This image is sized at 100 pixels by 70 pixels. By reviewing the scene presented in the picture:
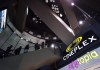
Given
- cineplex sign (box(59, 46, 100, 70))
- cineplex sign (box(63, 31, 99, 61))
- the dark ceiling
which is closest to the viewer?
cineplex sign (box(59, 46, 100, 70))

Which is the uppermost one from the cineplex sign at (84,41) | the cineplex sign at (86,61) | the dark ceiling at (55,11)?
the dark ceiling at (55,11)

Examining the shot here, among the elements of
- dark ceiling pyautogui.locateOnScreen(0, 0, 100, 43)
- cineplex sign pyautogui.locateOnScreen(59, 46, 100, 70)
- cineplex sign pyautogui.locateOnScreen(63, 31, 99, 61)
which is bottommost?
cineplex sign pyautogui.locateOnScreen(59, 46, 100, 70)

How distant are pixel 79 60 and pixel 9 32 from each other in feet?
42.0

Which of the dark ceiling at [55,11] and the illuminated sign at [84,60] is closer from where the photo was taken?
the illuminated sign at [84,60]

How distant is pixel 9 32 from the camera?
66.0 feet

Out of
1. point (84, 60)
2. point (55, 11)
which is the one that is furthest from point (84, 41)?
point (55, 11)

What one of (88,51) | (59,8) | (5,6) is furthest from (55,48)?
(59,8)

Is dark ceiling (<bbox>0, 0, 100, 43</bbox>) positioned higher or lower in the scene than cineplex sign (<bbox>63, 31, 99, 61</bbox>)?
higher

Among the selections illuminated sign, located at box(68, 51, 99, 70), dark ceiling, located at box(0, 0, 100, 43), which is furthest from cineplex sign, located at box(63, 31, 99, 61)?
dark ceiling, located at box(0, 0, 100, 43)

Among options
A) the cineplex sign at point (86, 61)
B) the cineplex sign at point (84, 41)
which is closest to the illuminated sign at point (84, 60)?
the cineplex sign at point (86, 61)

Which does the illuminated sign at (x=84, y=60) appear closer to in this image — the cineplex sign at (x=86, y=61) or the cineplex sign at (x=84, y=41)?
the cineplex sign at (x=86, y=61)

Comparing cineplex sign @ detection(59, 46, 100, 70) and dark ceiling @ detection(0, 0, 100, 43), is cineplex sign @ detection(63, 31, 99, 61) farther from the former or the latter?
dark ceiling @ detection(0, 0, 100, 43)

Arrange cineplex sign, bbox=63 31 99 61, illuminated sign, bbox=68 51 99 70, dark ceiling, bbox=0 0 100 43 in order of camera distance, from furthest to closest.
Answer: dark ceiling, bbox=0 0 100 43 → cineplex sign, bbox=63 31 99 61 → illuminated sign, bbox=68 51 99 70

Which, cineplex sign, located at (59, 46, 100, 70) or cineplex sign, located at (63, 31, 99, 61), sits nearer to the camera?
cineplex sign, located at (59, 46, 100, 70)
